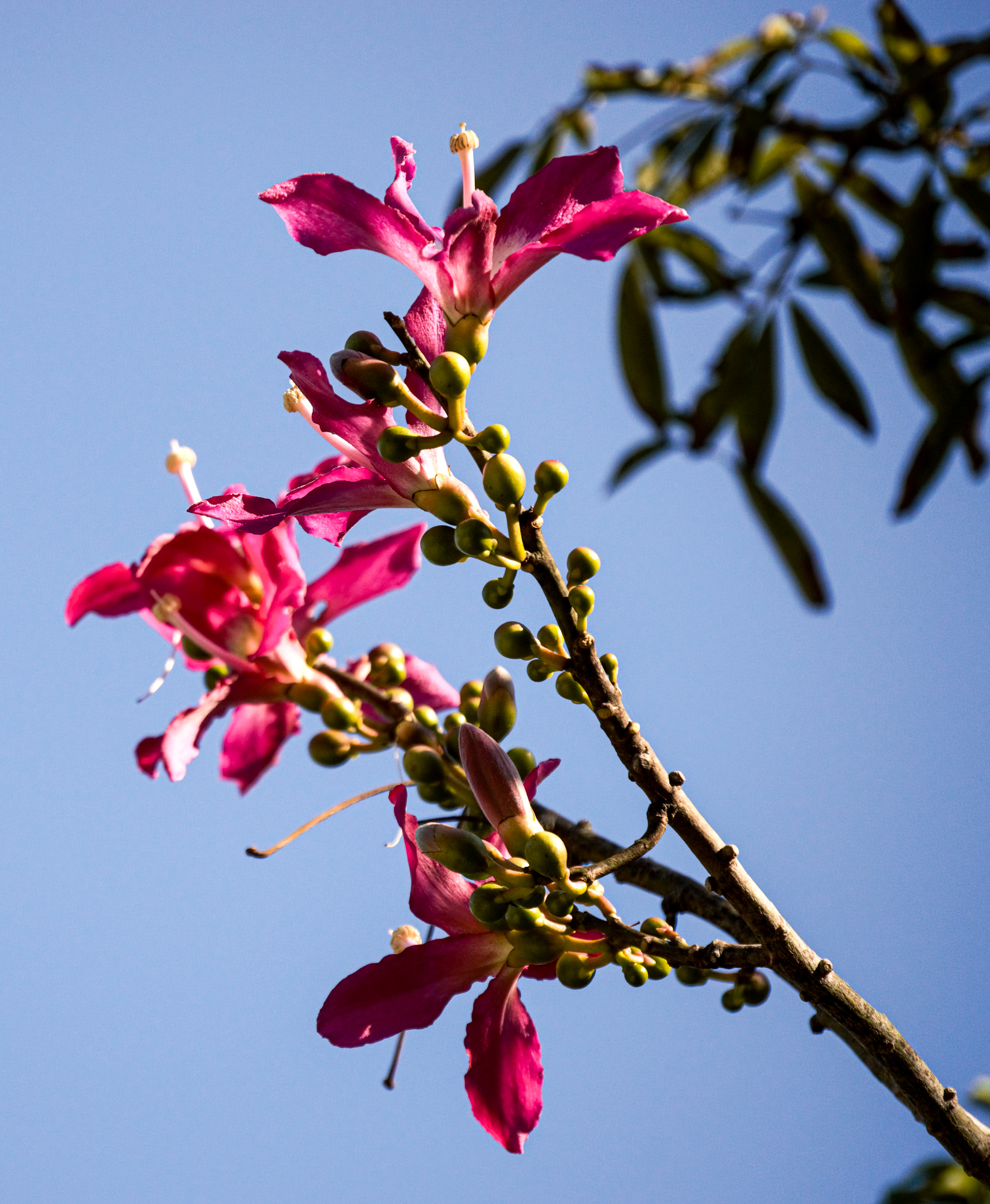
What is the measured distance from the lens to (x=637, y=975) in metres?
0.60

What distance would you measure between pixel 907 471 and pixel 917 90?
48cm

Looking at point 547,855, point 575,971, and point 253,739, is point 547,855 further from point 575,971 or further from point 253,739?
point 253,739

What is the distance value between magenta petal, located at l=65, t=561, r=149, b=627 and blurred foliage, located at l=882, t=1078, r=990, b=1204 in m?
0.91

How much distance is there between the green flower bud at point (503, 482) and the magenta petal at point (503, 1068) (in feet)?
0.95

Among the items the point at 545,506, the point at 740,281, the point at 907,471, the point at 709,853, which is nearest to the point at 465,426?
the point at 545,506

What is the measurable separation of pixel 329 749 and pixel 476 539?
33 centimetres

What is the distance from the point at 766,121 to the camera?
59.6 inches

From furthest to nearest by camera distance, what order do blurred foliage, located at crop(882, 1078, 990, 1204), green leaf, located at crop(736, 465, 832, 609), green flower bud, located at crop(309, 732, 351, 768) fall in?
green leaf, located at crop(736, 465, 832, 609), blurred foliage, located at crop(882, 1078, 990, 1204), green flower bud, located at crop(309, 732, 351, 768)

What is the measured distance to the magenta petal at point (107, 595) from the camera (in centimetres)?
89

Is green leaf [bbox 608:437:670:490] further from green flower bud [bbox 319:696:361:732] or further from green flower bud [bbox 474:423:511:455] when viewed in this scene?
green flower bud [bbox 474:423:511:455]

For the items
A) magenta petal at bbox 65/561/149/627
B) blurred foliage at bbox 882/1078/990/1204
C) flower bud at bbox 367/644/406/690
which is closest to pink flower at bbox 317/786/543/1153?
flower bud at bbox 367/644/406/690

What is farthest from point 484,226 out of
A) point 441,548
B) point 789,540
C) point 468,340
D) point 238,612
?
point 789,540

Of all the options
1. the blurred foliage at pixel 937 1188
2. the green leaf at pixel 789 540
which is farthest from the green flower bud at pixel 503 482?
the green leaf at pixel 789 540

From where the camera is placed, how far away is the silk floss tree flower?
85 cm
